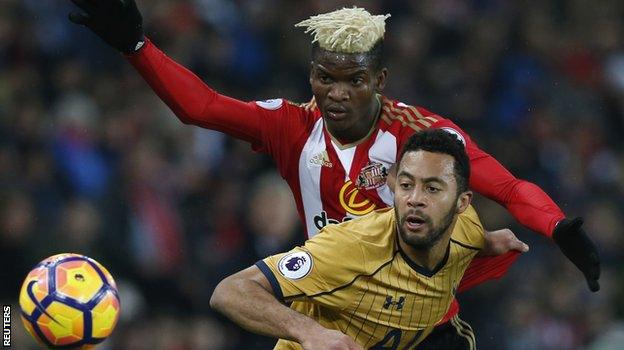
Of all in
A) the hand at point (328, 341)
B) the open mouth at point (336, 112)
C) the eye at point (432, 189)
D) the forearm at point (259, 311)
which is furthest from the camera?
the open mouth at point (336, 112)

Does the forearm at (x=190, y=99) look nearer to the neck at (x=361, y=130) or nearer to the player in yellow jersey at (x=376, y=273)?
the neck at (x=361, y=130)

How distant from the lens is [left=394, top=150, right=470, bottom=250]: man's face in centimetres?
503

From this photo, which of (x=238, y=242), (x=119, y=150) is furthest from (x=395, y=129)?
(x=119, y=150)

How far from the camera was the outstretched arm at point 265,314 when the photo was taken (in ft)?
15.5

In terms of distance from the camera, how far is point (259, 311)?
4848mm

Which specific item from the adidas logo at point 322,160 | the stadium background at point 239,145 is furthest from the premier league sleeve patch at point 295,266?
the stadium background at point 239,145

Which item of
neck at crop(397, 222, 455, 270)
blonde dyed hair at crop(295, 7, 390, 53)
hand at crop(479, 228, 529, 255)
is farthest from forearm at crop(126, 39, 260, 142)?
hand at crop(479, 228, 529, 255)

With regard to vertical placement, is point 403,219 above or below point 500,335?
above

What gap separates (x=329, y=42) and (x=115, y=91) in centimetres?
508

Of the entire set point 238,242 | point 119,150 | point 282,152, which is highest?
point 282,152

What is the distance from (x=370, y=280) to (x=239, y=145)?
5.06 meters

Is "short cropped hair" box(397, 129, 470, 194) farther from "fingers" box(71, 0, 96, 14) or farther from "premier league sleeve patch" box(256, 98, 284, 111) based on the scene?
"fingers" box(71, 0, 96, 14)

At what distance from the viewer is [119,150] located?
9.89m

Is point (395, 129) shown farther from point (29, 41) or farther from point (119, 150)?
point (29, 41)
